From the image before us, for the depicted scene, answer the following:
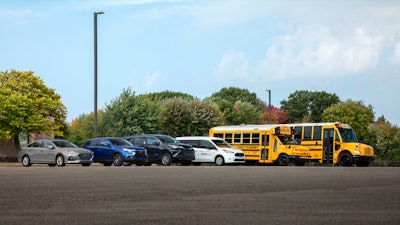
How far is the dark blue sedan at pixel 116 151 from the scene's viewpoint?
1599 inches

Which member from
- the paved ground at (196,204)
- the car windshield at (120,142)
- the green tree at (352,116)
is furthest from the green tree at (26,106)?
the green tree at (352,116)

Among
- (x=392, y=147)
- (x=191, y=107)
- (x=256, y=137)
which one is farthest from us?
(x=392, y=147)

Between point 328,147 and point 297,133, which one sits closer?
point 328,147

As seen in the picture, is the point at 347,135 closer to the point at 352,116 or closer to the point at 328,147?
the point at 328,147

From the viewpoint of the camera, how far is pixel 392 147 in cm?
11538

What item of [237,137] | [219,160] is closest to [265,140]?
[237,137]

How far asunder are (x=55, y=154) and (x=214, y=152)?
10699 mm

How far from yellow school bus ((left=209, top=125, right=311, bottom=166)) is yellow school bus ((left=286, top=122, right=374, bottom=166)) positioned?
91 cm

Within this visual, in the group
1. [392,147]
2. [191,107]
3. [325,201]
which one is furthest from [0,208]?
[392,147]

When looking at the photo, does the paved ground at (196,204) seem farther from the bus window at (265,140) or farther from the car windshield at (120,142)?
the bus window at (265,140)

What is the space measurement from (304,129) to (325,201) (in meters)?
33.9

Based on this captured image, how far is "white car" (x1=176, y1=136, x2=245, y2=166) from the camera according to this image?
147ft

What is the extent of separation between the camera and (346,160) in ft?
151

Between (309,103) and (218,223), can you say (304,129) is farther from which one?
(309,103)
